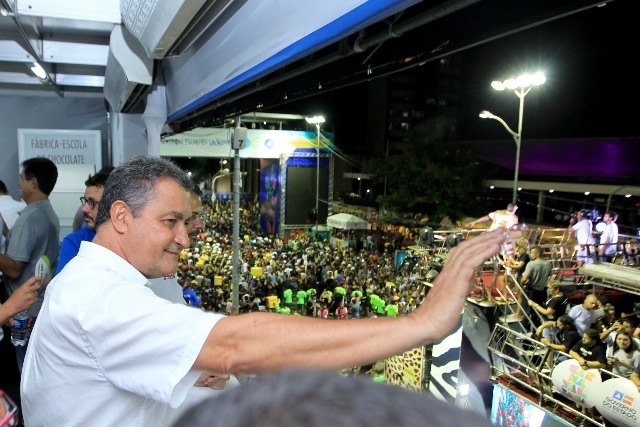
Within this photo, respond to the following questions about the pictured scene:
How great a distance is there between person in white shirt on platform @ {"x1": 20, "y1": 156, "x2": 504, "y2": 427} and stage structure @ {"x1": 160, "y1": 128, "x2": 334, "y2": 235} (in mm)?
13627

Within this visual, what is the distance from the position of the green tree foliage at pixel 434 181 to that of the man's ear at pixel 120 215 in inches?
658

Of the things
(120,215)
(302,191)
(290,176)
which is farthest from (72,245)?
(302,191)

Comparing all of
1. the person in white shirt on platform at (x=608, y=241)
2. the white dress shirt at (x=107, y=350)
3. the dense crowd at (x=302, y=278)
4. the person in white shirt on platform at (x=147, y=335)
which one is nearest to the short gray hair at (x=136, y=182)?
the person in white shirt on platform at (x=147, y=335)

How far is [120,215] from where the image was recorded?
121cm

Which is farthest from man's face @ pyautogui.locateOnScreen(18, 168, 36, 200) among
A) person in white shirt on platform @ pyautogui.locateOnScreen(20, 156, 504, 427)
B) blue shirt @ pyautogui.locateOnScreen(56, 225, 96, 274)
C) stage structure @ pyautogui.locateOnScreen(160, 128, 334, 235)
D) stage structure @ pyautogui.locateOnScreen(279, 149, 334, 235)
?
stage structure @ pyautogui.locateOnScreen(279, 149, 334, 235)

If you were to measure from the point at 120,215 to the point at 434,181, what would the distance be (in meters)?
16.9

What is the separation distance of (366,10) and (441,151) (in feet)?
57.3

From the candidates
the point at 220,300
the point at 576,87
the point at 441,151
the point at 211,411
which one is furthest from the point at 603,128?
the point at 211,411

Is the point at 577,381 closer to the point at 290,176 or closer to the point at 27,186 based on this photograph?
the point at 27,186

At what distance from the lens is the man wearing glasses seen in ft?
8.21

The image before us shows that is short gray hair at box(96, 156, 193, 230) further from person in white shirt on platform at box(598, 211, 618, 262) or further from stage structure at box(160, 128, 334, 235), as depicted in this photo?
stage structure at box(160, 128, 334, 235)

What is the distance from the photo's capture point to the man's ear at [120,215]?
121cm

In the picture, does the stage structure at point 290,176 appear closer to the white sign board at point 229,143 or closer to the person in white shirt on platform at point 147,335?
the white sign board at point 229,143

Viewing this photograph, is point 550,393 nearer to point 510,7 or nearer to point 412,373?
point 412,373
